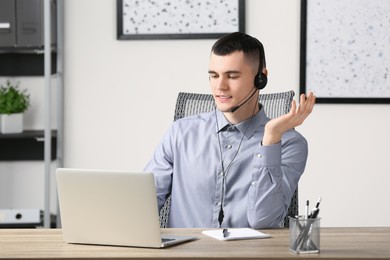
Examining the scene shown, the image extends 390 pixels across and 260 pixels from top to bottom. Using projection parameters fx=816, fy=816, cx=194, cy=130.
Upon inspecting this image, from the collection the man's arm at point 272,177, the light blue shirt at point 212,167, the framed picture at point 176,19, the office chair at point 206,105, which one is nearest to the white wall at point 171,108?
the framed picture at point 176,19

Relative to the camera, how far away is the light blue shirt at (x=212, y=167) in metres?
2.50

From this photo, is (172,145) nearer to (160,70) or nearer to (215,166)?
(215,166)

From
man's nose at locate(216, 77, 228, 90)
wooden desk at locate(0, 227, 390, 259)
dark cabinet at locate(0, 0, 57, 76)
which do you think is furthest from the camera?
dark cabinet at locate(0, 0, 57, 76)

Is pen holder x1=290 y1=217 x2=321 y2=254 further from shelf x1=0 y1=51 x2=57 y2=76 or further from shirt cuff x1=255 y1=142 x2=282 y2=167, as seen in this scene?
shelf x1=0 y1=51 x2=57 y2=76

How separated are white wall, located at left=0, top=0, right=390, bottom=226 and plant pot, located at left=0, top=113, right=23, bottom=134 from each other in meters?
0.28

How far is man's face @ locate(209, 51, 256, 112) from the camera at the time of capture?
2482mm

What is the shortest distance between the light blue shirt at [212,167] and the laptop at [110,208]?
0.45 meters

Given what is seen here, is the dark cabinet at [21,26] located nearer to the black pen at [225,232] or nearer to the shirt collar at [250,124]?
the shirt collar at [250,124]

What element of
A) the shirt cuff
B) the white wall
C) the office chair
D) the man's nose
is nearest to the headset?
the man's nose

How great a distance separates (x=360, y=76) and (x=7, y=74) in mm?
1912

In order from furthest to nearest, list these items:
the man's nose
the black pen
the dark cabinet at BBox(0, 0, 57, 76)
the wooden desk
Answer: the dark cabinet at BBox(0, 0, 57, 76) < the man's nose < the black pen < the wooden desk

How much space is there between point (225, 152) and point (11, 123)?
2.02 meters

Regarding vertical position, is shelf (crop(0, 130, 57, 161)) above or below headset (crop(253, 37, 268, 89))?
below

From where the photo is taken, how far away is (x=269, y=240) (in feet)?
6.91
